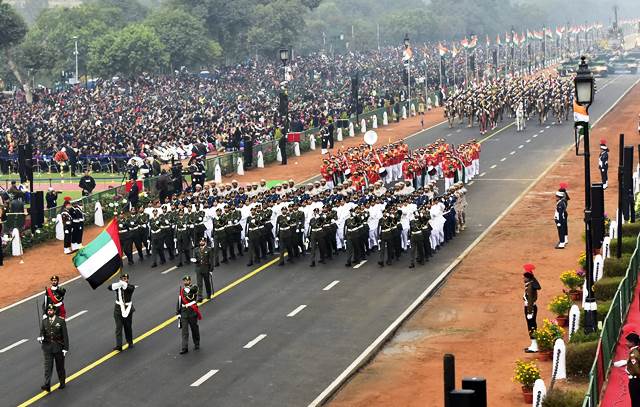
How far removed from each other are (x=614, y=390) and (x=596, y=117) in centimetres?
6112

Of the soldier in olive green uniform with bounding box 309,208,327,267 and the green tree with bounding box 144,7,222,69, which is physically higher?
the green tree with bounding box 144,7,222,69

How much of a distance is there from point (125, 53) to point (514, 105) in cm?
3913

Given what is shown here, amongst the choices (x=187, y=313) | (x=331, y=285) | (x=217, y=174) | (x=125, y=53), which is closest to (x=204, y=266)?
(x=331, y=285)

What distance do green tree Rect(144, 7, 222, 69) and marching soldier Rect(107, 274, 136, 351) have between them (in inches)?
3518

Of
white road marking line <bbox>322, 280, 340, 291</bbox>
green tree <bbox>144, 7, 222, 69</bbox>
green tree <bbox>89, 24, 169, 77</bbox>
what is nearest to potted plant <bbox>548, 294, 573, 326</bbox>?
white road marking line <bbox>322, 280, 340, 291</bbox>

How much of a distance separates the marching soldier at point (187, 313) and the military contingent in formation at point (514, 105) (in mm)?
47960

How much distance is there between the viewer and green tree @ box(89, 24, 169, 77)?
359 feet

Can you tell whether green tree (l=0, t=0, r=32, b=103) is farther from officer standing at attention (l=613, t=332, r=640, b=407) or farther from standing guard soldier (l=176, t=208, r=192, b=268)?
officer standing at attention (l=613, t=332, r=640, b=407)

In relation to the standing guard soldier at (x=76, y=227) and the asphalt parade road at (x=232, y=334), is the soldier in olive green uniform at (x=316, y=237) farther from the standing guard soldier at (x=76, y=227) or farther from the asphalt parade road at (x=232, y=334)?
the standing guard soldier at (x=76, y=227)

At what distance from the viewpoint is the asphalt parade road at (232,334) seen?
27406mm

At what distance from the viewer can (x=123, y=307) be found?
30.4 meters

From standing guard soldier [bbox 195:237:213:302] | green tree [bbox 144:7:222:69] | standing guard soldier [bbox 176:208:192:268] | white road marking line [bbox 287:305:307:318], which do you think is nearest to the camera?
white road marking line [bbox 287:305:307:318]

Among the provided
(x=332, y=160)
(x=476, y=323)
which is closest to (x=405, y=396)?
(x=476, y=323)

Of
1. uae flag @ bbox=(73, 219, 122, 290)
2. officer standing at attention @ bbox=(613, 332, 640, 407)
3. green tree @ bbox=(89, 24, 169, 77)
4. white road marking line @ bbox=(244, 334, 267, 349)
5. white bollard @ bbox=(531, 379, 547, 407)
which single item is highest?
green tree @ bbox=(89, 24, 169, 77)
